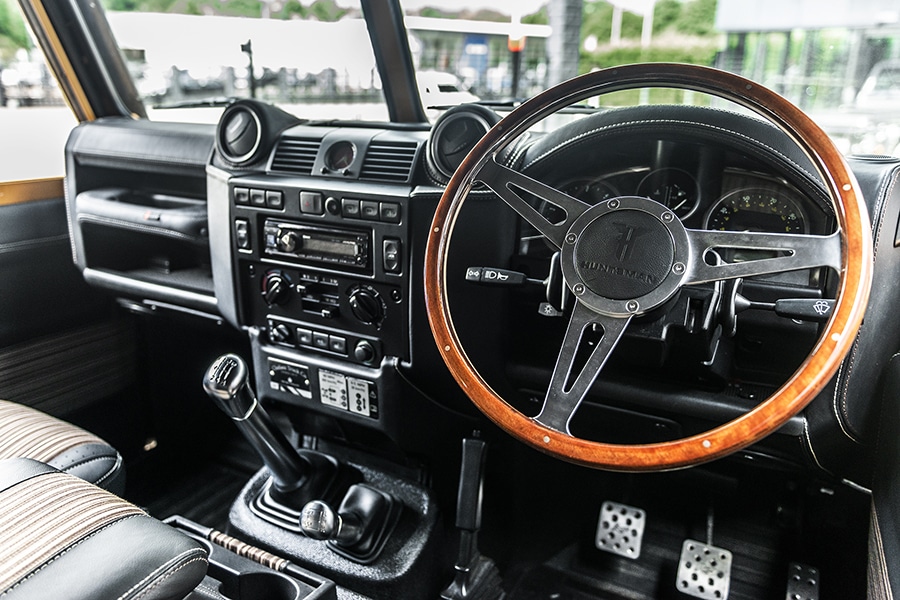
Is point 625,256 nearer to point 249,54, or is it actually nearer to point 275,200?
point 275,200

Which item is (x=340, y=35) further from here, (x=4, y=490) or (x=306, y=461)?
(x=4, y=490)

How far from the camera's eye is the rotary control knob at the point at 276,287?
5.62 ft

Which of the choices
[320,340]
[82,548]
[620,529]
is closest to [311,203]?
[320,340]

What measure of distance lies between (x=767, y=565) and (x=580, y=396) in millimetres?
1075

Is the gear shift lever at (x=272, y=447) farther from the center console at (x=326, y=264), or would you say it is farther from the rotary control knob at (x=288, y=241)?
the rotary control knob at (x=288, y=241)

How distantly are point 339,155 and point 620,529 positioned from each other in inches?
49.8

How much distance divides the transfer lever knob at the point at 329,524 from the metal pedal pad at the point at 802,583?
1070mm

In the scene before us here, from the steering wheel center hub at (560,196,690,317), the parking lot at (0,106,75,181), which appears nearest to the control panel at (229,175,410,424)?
the steering wheel center hub at (560,196,690,317)

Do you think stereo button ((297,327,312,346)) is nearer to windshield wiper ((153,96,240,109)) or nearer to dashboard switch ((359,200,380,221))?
dashboard switch ((359,200,380,221))

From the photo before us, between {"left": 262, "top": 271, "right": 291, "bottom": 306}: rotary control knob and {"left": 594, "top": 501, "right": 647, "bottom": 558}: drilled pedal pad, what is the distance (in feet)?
3.49

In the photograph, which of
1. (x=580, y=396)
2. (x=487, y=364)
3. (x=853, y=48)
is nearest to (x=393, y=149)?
(x=487, y=364)

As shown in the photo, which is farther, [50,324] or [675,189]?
[50,324]

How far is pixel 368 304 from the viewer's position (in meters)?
1.60

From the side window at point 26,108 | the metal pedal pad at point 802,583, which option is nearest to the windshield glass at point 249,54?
the side window at point 26,108
